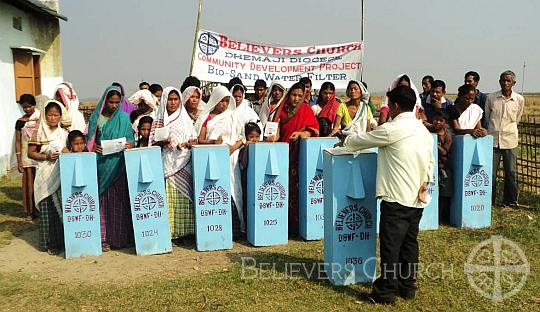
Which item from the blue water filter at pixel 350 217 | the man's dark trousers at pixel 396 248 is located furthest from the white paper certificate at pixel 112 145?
the man's dark trousers at pixel 396 248

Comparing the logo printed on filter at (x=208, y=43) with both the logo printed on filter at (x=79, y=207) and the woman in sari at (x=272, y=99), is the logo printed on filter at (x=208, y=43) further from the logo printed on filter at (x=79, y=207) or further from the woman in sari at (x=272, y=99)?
the logo printed on filter at (x=79, y=207)

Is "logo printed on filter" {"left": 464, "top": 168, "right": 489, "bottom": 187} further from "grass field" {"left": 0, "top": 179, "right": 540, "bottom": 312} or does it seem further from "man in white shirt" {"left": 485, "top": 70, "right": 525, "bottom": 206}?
"man in white shirt" {"left": 485, "top": 70, "right": 525, "bottom": 206}

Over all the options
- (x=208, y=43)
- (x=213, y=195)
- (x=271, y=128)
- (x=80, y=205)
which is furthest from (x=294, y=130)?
(x=208, y=43)

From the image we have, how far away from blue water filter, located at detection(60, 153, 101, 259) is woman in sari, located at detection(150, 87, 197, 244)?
69 centimetres

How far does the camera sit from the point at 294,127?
5.27 meters

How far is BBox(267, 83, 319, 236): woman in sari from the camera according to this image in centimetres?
524

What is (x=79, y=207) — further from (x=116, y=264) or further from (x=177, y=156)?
(x=177, y=156)

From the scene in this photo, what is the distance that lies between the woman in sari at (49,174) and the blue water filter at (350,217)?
2.72m

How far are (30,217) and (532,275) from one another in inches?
230

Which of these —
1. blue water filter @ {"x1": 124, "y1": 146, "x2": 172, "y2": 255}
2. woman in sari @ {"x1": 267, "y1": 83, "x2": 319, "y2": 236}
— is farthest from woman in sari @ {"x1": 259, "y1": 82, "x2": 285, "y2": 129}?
blue water filter @ {"x1": 124, "y1": 146, "x2": 172, "y2": 255}

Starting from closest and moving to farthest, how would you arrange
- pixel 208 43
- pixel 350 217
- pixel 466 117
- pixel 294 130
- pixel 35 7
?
1. pixel 350 217
2. pixel 294 130
3. pixel 466 117
4. pixel 208 43
5. pixel 35 7

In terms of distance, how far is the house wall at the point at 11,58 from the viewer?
8930mm

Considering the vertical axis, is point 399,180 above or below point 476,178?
above

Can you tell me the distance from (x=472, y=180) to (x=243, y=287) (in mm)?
3108
